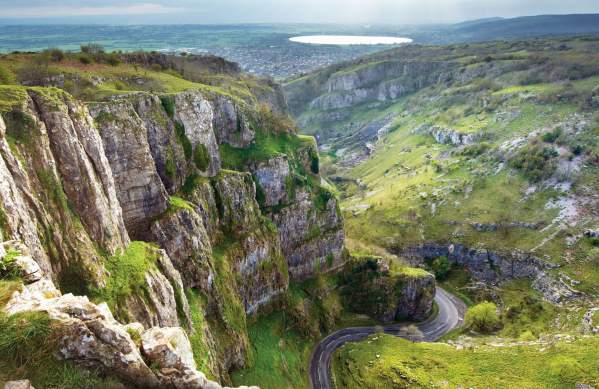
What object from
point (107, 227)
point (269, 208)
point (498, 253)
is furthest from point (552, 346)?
point (107, 227)

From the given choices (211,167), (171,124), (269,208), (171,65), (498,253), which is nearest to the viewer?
(171,124)

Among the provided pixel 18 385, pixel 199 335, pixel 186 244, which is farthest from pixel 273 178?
pixel 18 385

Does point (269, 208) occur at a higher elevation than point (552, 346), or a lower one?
higher

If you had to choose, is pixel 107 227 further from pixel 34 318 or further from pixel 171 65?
pixel 171 65

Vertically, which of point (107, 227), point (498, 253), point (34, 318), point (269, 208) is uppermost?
point (34, 318)

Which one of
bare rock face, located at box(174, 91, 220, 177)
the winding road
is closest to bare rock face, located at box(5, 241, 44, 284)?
bare rock face, located at box(174, 91, 220, 177)

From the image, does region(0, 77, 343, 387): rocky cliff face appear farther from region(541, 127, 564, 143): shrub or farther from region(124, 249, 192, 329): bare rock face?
region(541, 127, 564, 143): shrub

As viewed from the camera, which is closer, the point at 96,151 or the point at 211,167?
the point at 96,151
